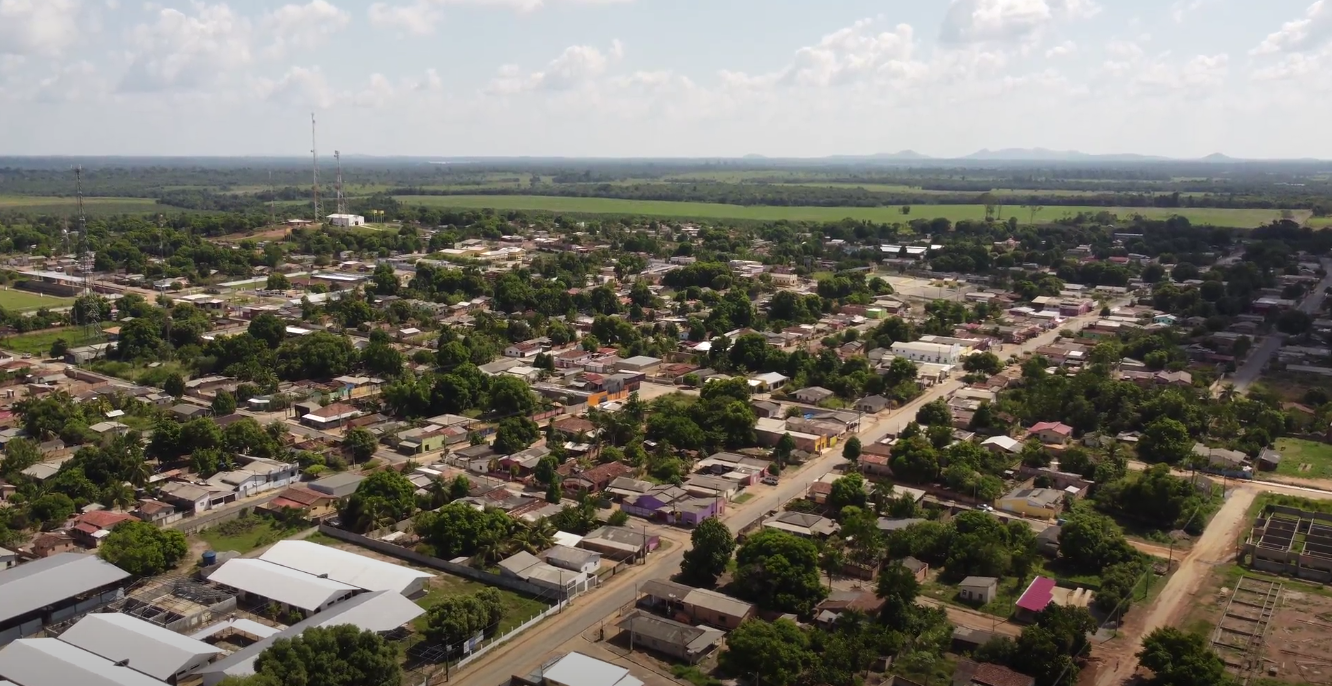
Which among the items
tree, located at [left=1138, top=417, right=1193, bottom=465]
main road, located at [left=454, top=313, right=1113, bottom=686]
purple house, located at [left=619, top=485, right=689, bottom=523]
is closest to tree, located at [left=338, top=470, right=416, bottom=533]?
purple house, located at [left=619, top=485, right=689, bottom=523]

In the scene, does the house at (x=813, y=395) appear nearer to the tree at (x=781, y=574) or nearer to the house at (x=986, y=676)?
the tree at (x=781, y=574)

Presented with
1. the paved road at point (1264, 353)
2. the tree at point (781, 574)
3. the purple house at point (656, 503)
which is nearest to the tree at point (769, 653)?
the tree at point (781, 574)

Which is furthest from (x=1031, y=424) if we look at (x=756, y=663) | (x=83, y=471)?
(x=83, y=471)

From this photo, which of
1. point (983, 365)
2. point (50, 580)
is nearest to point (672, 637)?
point (50, 580)

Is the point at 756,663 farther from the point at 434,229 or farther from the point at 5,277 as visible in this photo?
the point at 434,229

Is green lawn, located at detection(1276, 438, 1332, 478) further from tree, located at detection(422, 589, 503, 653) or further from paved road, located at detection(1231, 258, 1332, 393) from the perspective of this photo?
tree, located at detection(422, 589, 503, 653)

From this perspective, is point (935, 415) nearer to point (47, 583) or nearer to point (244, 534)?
point (244, 534)
